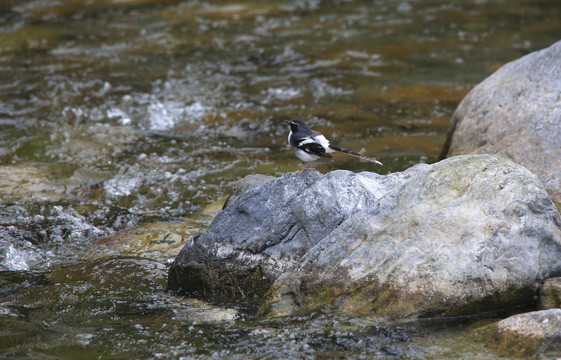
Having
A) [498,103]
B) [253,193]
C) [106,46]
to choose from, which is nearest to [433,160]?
→ [498,103]

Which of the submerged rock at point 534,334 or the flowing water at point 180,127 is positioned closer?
the submerged rock at point 534,334

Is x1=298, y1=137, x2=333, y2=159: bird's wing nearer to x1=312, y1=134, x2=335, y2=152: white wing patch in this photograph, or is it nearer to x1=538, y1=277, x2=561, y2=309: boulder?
x1=312, y1=134, x2=335, y2=152: white wing patch

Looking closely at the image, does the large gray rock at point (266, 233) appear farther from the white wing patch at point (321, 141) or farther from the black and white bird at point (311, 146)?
the white wing patch at point (321, 141)

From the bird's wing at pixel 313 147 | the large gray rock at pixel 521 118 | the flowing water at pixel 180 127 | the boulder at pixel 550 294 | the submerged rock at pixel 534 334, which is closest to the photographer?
the submerged rock at pixel 534 334

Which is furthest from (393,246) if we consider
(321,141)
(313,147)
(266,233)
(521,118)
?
(521,118)

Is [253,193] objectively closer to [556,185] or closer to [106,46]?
[556,185]

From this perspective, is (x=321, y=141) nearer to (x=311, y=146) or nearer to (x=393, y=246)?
(x=311, y=146)

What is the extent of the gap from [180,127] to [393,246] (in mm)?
6350

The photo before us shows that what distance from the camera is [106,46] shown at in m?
14.4

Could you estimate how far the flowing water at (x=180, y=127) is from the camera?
4.91 metres

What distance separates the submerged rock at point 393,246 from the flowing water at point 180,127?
0.24 m

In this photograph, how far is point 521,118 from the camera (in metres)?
7.36

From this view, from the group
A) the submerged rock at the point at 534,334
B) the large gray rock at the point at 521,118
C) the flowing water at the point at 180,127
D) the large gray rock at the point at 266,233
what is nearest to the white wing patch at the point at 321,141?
the large gray rock at the point at 266,233

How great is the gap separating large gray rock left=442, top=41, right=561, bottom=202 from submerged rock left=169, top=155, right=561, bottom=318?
193 cm
